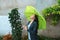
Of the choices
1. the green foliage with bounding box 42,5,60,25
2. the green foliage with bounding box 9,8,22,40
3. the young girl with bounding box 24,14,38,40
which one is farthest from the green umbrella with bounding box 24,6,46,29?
the green foliage with bounding box 42,5,60,25

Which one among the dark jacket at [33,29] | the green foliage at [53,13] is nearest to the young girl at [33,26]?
the dark jacket at [33,29]

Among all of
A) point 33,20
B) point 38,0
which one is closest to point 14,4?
point 38,0

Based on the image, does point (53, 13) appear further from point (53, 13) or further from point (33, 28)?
point (33, 28)

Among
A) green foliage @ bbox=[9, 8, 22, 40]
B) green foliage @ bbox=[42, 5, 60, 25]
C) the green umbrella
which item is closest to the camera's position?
the green umbrella

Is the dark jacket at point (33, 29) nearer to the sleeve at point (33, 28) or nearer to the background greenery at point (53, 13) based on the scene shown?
the sleeve at point (33, 28)

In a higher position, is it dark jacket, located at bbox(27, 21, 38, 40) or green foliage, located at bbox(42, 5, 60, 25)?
green foliage, located at bbox(42, 5, 60, 25)

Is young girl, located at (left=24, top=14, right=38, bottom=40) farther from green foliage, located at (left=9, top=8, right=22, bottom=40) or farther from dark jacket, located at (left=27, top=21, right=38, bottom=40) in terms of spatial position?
green foliage, located at (left=9, top=8, right=22, bottom=40)

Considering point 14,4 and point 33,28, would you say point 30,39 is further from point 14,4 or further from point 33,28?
point 14,4

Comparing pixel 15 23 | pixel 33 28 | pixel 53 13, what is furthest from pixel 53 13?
pixel 33 28

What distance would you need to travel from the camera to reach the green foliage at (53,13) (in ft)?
31.8

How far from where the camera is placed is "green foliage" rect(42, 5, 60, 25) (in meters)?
9.69

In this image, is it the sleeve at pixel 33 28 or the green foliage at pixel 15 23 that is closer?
the sleeve at pixel 33 28

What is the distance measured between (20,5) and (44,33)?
1378mm

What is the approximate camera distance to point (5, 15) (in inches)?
410
